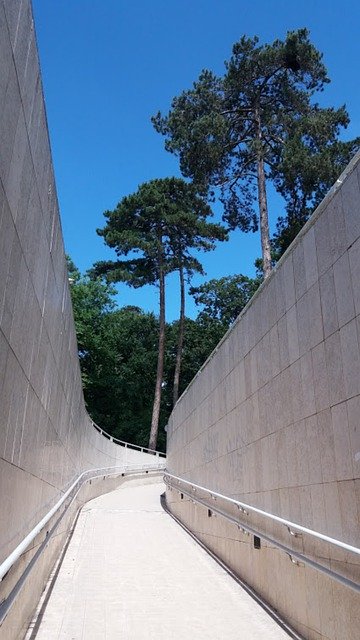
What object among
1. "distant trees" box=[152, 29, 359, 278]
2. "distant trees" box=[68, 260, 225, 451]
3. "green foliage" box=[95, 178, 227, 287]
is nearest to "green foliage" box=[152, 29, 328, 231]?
"distant trees" box=[152, 29, 359, 278]

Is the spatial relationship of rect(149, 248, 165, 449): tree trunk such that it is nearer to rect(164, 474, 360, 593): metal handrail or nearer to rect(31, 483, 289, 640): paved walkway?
rect(31, 483, 289, 640): paved walkway

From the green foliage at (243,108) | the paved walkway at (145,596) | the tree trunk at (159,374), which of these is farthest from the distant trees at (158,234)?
the paved walkway at (145,596)

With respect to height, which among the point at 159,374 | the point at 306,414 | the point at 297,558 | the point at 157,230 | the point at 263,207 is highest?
the point at 157,230

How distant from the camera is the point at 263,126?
17953 mm

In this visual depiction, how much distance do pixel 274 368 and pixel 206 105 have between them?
14175mm

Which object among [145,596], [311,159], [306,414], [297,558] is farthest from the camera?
[311,159]

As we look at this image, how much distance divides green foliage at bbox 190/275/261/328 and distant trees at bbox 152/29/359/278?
62.0 feet

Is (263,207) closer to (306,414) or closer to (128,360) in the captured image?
(306,414)

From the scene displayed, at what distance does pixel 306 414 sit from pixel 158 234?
27.1m

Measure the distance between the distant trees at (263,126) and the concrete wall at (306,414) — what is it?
1037 centimetres

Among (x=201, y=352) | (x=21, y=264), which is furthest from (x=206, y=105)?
(x=201, y=352)

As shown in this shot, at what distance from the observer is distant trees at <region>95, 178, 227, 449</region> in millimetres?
29594

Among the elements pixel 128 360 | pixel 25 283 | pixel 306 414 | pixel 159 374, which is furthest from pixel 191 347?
pixel 25 283

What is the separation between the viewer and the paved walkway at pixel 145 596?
432 centimetres
